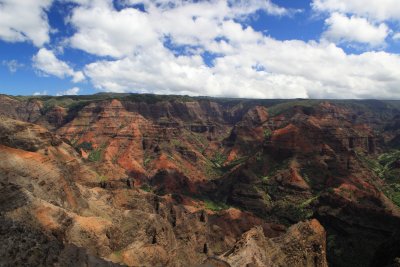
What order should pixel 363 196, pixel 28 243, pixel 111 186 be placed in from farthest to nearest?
pixel 363 196, pixel 111 186, pixel 28 243

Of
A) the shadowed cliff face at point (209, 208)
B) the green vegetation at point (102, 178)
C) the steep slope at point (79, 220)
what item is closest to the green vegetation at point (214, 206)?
the shadowed cliff face at point (209, 208)

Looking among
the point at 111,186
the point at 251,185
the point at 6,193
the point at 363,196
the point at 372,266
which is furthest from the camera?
the point at 251,185

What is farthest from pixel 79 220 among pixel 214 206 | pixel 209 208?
pixel 214 206

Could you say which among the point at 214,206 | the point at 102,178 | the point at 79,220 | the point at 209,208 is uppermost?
the point at 79,220

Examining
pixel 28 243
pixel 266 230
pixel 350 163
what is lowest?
pixel 266 230

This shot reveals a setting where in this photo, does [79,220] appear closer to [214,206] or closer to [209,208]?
[209,208]

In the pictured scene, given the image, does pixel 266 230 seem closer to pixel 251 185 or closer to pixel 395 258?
pixel 251 185

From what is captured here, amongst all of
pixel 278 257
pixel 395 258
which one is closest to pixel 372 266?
pixel 395 258

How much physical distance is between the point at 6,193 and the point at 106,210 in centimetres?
3282

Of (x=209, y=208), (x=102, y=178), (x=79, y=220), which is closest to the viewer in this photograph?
(x=79, y=220)

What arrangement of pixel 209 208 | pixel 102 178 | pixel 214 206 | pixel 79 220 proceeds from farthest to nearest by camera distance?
pixel 214 206, pixel 209 208, pixel 102 178, pixel 79 220

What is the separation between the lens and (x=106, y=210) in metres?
91.1

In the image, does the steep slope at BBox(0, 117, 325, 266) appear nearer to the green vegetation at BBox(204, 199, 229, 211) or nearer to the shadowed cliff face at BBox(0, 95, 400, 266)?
the shadowed cliff face at BBox(0, 95, 400, 266)

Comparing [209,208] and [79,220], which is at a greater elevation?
[79,220]
